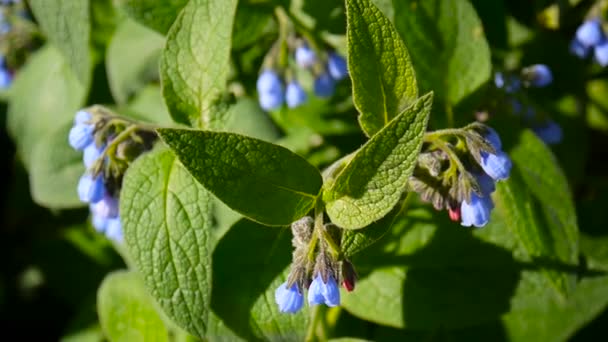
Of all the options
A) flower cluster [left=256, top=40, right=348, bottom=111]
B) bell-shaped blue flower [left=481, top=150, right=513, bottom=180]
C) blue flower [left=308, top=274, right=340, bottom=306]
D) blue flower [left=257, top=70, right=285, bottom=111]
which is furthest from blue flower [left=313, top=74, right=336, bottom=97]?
blue flower [left=308, top=274, right=340, bottom=306]

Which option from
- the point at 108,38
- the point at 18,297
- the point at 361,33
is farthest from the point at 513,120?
the point at 18,297

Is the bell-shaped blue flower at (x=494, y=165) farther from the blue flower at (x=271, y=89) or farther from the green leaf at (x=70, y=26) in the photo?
the green leaf at (x=70, y=26)

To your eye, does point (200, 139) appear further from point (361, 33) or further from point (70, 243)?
point (70, 243)

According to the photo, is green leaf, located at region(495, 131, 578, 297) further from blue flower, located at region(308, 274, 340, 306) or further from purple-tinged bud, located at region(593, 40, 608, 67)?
blue flower, located at region(308, 274, 340, 306)

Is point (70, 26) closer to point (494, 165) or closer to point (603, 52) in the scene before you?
point (494, 165)

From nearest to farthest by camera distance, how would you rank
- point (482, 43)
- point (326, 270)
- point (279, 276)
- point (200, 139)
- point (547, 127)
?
point (200, 139)
point (326, 270)
point (279, 276)
point (482, 43)
point (547, 127)

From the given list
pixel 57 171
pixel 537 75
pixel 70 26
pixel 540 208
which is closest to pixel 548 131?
pixel 537 75
